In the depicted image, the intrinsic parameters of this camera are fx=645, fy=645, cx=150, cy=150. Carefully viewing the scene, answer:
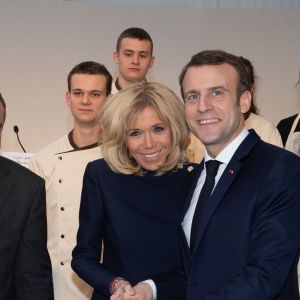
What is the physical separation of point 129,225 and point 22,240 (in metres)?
0.37

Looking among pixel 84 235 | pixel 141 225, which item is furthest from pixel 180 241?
pixel 84 235

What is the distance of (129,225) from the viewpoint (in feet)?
7.34

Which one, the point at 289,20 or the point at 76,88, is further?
the point at 289,20

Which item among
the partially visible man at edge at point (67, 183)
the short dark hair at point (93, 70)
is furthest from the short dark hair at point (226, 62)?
the short dark hair at point (93, 70)

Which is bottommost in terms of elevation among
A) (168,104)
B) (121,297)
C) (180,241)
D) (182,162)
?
(121,297)

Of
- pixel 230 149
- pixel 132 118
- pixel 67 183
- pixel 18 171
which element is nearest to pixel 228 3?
pixel 67 183

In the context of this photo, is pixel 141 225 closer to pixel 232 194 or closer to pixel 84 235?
pixel 84 235

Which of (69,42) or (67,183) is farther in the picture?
(69,42)

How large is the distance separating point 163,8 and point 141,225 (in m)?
3.59

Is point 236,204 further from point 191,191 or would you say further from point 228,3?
point 228,3

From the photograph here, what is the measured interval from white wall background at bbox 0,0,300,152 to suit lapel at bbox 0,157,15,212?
2.97 meters

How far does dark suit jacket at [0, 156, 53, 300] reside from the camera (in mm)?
2184

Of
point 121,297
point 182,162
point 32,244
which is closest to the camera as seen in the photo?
point 121,297

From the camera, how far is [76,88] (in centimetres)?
345
